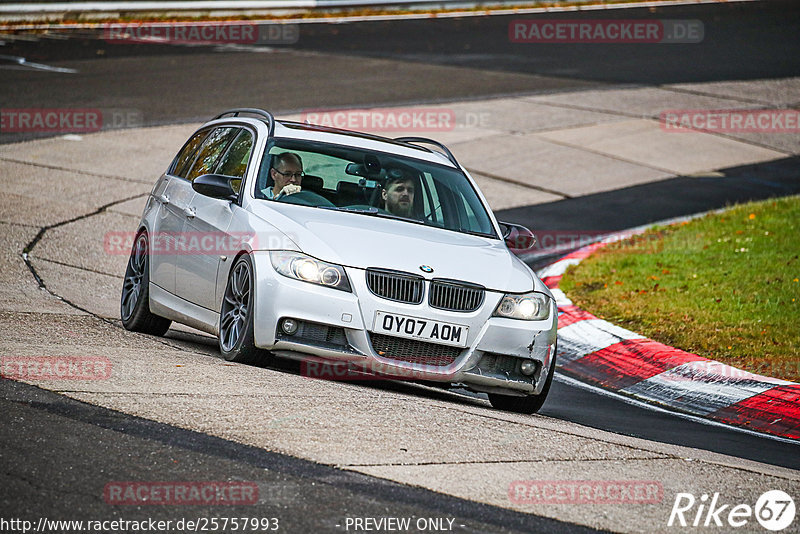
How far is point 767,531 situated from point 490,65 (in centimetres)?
2212

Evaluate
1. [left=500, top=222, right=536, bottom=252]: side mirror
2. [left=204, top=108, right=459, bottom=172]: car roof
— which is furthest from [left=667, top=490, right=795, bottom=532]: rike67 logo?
[left=204, top=108, right=459, bottom=172]: car roof

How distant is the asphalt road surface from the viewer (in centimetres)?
500

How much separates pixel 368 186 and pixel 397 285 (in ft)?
4.59

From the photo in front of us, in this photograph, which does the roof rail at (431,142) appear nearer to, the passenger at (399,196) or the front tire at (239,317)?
the passenger at (399,196)

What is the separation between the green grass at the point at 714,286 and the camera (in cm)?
976

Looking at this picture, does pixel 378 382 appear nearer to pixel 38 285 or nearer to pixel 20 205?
pixel 38 285

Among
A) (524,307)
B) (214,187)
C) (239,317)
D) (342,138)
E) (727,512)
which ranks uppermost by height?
(342,138)

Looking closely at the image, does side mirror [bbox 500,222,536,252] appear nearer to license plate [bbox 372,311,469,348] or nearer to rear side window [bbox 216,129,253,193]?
license plate [bbox 372,311,469,348]

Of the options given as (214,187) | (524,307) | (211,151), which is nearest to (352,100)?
(211,151)

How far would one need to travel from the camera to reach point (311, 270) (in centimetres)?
713

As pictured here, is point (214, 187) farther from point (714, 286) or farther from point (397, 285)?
point (714, 286)

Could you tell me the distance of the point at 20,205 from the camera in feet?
44.8

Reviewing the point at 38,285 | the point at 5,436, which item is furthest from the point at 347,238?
the point at 38,285

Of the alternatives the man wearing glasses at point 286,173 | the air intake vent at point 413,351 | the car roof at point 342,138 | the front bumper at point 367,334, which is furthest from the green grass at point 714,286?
the man wearing glasses at point 286,173
